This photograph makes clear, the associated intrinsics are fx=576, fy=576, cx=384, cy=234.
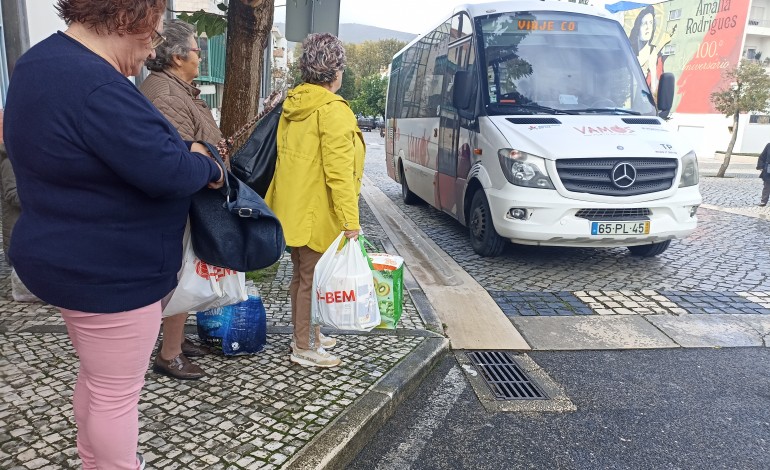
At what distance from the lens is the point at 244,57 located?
4996 millimetres

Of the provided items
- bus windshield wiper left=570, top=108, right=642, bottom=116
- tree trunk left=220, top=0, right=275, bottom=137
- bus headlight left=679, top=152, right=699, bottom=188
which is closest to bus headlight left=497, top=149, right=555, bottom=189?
bus windshield wiper left=570, top=108, right=642, bottom=116

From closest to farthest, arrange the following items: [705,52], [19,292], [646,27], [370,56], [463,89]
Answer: [19,292] → [463,89] → [705,52] → [646,27] → [370,56]

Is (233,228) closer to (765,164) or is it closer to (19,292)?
(19,292)

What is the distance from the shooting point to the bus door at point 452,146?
23.0ft

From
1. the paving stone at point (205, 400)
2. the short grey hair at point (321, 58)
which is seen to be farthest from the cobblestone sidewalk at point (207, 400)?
the short grey hair at point (321, 58)

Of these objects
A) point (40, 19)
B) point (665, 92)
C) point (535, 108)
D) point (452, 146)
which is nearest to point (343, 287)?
point (535, 108)

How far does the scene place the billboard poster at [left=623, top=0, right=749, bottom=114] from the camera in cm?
3525

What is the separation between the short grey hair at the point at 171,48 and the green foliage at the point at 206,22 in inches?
73.8

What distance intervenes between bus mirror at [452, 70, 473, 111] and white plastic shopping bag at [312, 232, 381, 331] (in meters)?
3.77

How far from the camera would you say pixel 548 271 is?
6.26m

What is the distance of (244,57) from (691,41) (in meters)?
41.1

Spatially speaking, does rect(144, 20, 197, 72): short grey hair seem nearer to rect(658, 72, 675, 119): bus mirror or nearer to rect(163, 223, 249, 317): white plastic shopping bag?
rect(163, 223, 249, 317): white plastic shopping bag

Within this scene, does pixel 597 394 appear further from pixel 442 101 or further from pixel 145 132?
pixel 442 101

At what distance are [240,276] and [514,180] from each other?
3.76 meters
